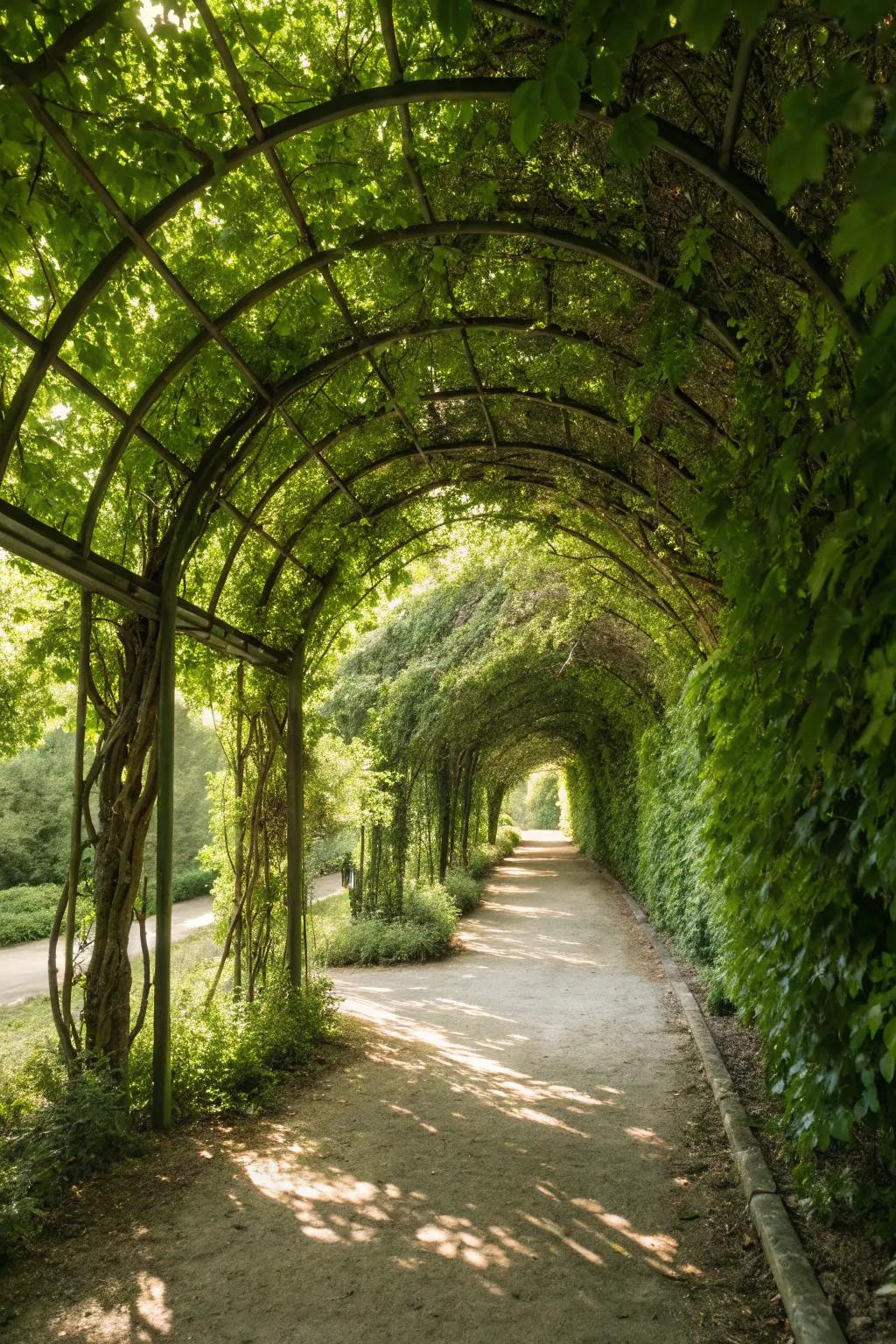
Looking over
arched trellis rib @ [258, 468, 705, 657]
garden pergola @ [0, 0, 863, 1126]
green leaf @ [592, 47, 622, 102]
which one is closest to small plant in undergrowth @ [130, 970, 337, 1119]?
garden pergola @ [0, 0, 863, 1126]

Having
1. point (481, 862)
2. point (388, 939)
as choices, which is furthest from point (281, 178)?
point (481, 862)

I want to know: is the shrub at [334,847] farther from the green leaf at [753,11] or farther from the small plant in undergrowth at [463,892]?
the green leaf at [753,11]

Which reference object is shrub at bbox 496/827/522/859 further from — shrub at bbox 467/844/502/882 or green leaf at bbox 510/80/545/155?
green leaf at bbox 510/80/545/155

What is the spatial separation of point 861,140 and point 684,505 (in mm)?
3478

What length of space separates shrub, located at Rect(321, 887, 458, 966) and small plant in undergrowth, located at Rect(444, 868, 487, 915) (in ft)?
9.53

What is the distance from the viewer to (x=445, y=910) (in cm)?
1237

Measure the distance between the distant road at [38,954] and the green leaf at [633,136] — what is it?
6.41 m

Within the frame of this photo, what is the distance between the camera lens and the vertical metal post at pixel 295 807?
6.77 m

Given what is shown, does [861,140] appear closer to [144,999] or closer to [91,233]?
[91,233]

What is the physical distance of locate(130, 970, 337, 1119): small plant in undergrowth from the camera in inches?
187

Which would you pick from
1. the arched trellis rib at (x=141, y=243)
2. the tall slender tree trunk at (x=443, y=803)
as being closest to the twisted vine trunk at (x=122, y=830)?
A: the arched trellis rib at (x=141, y=243)

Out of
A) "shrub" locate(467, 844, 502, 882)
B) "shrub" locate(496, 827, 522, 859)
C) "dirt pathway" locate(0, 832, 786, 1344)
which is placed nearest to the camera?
"dirt pathway" locate(0, 832, 786, 1344)

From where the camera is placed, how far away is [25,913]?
57.6 ft

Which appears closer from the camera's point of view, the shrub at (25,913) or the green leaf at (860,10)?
the green leaf at (860,10)
